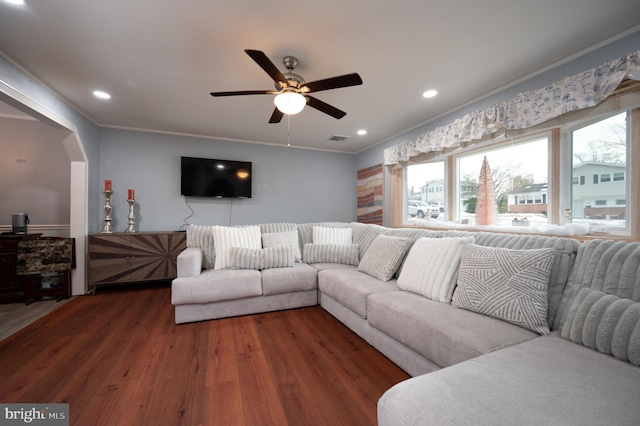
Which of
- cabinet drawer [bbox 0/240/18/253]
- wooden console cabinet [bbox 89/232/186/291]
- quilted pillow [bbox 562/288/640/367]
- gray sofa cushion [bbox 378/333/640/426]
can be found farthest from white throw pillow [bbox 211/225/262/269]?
quilted pillow [bbox 562/288/640/367]

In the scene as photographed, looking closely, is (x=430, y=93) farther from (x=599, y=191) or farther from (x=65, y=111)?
(x=65, y=111)

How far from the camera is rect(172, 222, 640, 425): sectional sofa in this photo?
0.80 meters

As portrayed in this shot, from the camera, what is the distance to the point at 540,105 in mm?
2273

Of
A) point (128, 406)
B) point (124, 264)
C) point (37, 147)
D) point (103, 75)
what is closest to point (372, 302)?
point (128, 406)

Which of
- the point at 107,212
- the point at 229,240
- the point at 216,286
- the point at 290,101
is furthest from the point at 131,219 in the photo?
the point at 290,101

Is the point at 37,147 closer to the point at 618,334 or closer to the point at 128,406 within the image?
the point at 128,406

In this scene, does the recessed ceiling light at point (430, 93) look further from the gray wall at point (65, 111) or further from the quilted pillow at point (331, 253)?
the gray wall at point (65, 111)

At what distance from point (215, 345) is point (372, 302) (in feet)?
4.13

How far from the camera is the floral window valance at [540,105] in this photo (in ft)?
6.02

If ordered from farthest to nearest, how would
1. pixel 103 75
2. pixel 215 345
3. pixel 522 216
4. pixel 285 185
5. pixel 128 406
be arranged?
pixel 285 185, pixel 522 216, pixel 103 75, pixel 215 345, pixel 128 406

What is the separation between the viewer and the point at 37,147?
358cm

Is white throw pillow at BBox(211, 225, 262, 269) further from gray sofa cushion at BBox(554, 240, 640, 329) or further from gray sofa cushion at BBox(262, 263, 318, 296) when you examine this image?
gray sofa cushion at BBox(554, 240, 640, 329)

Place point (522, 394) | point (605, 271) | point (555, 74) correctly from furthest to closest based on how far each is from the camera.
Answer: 1. point (555, 74)
2. point (605, 271)
3. point (522, 394)

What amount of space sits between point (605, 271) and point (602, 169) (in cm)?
132
